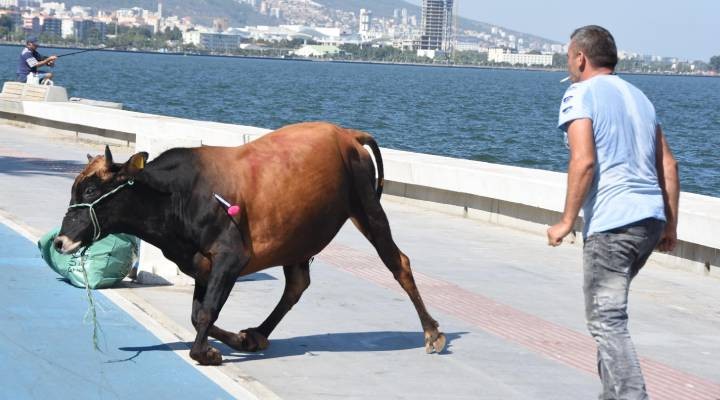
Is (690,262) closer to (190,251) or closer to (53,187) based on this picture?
(190,251)

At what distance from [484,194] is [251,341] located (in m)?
7.01

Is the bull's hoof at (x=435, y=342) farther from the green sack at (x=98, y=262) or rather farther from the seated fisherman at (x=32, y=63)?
the seated fisherman at (x=32, y=63)

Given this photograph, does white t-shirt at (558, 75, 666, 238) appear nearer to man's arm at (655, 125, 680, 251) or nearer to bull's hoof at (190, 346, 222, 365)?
man's arm at (655, 125, 680, 251)

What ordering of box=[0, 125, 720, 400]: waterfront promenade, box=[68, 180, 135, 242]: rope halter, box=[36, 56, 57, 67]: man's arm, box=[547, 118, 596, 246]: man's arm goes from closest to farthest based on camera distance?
box=[547, 118, 596, 246]: man's arm < box=[0, 125, 720, 400]: waterfront promenade < box=[68, 180, 135, 242]: rope halter < box=[36, 56, 57, 67]: man's arm

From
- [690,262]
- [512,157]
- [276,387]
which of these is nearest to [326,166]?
[276,387]

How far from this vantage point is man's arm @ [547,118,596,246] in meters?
6.09

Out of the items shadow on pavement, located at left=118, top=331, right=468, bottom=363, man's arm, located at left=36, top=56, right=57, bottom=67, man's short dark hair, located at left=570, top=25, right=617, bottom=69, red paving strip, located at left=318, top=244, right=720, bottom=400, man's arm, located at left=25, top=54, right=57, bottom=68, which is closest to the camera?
man's short dark hair, located at left=570, top=25, right=617, bottom=69

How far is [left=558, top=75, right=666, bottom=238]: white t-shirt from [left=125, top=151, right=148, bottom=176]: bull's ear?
264 centimetres

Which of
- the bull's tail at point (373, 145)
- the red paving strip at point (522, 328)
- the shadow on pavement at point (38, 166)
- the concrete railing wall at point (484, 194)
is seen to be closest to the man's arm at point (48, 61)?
the concrete railing wall at point (484, 194)

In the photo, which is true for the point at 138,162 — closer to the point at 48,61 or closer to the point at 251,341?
the point at 251,341

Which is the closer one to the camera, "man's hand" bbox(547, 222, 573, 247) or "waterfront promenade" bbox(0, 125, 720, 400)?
"man's hand" bbox(547, 222, 573, 247)

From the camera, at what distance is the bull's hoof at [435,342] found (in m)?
8.44

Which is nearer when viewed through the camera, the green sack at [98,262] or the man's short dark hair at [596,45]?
the man's short dark hair at [596,45]

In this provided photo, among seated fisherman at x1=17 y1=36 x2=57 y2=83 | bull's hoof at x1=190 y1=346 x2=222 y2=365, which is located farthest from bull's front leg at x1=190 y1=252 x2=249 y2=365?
seated fisherman at x1=17 y1=36 x2=57 y2=83
